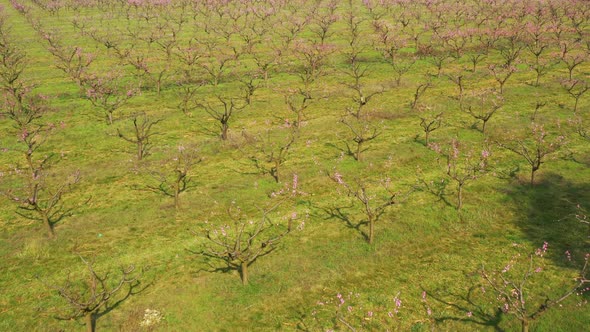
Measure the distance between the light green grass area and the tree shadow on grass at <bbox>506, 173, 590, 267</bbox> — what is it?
0.33ft

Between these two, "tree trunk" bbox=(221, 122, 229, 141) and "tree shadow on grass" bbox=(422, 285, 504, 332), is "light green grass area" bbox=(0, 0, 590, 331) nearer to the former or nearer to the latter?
"tree shadow on grass" bbox=(422, 285, 504, 332)

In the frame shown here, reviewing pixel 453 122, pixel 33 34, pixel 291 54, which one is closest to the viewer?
pixel 453 122

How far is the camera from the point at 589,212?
66.0 feet

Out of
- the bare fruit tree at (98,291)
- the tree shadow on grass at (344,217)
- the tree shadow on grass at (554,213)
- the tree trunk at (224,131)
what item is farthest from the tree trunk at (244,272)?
the tree trunk at (224,131)

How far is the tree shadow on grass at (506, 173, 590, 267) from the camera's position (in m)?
18.0

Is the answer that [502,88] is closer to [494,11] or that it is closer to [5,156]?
[5,156]

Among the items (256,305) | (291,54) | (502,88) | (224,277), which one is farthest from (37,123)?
(502,88)

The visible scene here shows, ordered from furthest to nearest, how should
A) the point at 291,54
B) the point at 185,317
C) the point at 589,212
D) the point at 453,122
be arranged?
the point at 291,54
the point at 453,122
the point at 589,212
the point at 185,317

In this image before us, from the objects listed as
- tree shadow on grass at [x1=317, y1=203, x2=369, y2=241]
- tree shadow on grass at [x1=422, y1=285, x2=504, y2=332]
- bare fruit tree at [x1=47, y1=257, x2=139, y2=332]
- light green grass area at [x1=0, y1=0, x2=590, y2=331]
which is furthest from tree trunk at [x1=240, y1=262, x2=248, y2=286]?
tree shadow on grass at [x1=422, y1=285, x2=504, y2=332]

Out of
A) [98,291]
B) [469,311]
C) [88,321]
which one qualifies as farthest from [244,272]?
[469,311]

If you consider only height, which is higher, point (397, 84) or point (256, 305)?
point (397, 84)

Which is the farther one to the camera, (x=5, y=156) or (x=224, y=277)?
(x=5, y=156)

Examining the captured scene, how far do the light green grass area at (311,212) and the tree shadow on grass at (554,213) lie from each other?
100 millimetres

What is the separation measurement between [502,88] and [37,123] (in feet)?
140
